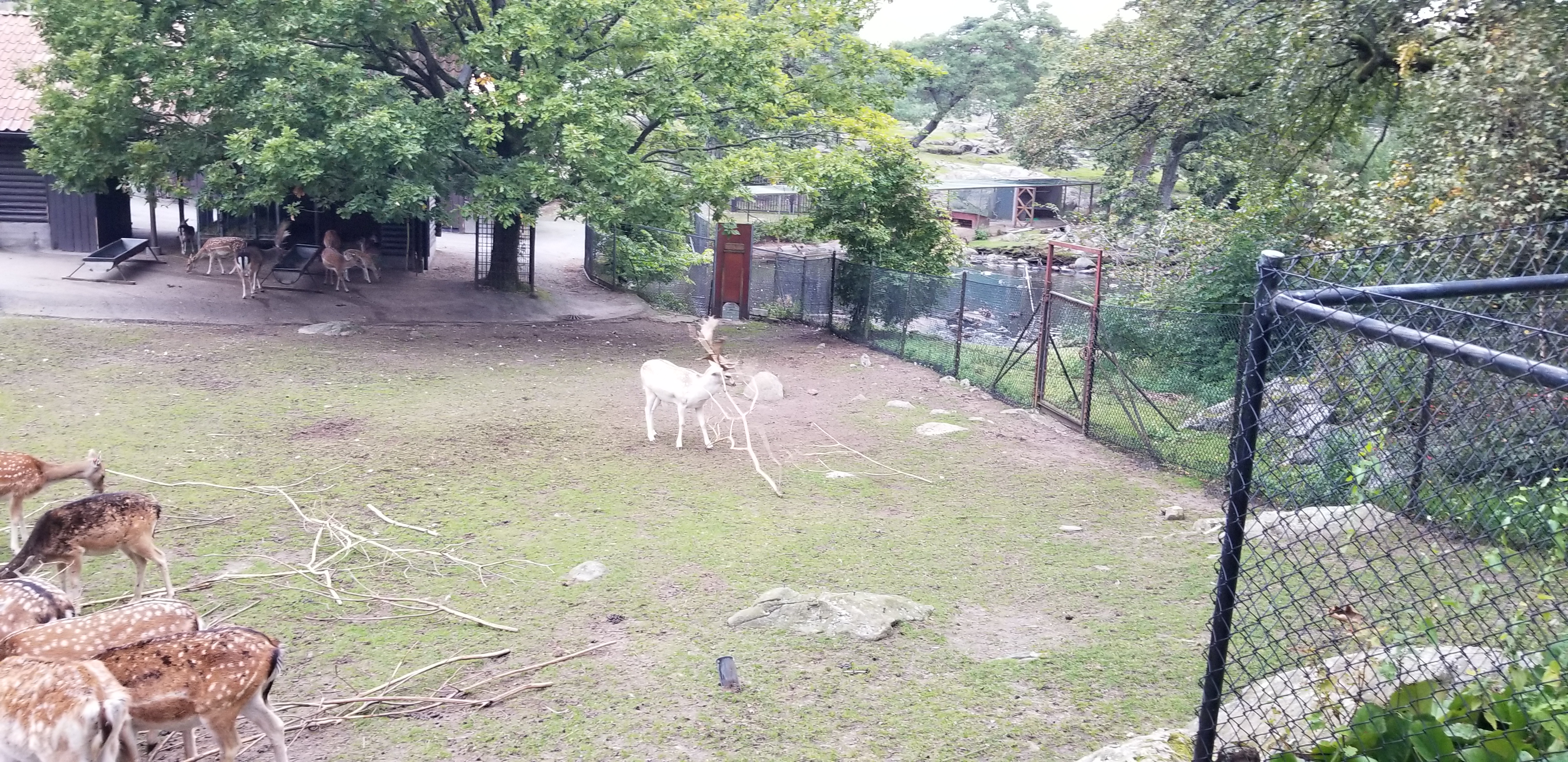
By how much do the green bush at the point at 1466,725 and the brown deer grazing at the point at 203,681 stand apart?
427 centimetres

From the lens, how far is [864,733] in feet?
18.9

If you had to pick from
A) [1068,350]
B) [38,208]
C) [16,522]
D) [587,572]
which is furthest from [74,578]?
[38,208]

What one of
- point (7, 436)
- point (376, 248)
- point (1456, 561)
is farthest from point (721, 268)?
point (1456, 561)

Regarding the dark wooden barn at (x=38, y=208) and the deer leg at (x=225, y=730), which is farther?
the dark wooden barn at (x=38, y=208)

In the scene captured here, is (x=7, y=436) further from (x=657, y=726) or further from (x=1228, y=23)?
(x=1228, y=23)

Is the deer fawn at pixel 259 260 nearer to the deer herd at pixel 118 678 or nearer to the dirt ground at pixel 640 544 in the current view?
the dirt ground at pixel 640 544

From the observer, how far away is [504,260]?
69.8ft

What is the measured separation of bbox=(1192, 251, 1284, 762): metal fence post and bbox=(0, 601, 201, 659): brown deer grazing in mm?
4663

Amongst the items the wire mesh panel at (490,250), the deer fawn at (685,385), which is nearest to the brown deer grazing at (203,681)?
the deer fawn at (685,385)

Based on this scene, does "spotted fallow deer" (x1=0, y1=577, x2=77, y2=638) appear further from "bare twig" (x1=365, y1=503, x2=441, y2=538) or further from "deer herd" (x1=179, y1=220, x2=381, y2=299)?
"deer herd" (x1=179, y1=220, x2=381, y2=299)

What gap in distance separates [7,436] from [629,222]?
8.37 m

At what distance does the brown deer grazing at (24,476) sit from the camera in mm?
7957

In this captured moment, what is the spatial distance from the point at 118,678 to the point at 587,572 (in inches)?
137

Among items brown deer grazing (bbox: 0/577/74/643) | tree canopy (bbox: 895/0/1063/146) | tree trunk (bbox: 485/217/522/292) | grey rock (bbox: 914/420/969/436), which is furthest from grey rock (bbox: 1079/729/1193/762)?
tree canopy (bbox: 895/0/1063/146)
